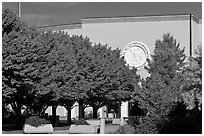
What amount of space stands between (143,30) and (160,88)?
33.2m

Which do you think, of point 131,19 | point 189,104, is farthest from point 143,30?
point 189,104

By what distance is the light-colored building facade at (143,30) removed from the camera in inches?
2309

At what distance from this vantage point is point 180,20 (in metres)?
58.8

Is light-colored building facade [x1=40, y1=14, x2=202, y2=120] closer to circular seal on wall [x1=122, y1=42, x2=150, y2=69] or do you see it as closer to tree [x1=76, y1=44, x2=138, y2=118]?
circular seal on wall [x1=122, y1=42, x2=150, y2=69]

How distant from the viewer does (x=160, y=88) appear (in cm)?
2820

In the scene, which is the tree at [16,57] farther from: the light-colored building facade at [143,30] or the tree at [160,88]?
the light-colored building facade at [143,30]

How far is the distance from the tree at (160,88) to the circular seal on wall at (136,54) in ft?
84.9

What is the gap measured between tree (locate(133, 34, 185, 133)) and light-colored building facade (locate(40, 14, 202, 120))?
81.1 ft

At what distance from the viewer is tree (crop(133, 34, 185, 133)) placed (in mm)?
26344

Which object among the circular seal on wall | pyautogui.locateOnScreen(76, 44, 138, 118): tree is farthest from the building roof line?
pyautogui.locateOnScreen(76, 44, 138, 118): tree

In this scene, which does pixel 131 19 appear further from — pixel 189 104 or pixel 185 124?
pixel 189 104

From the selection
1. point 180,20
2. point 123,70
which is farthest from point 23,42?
point 180,20

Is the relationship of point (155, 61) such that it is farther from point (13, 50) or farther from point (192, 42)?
point (192, 42)

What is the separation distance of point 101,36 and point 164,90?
34865mm
